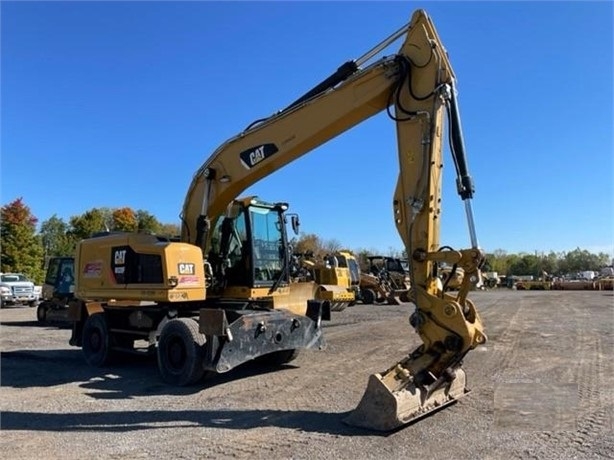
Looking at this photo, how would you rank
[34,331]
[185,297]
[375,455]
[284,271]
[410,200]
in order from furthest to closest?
[34,331] → [284,271] → [185,297] → [410,200] → [375,455]

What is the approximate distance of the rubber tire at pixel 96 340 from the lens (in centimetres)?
1015

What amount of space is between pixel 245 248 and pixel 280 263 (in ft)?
2.60

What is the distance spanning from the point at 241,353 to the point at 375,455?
349 cm

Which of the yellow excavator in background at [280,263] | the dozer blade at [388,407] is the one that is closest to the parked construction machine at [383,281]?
the yellow excavator in background at [280,263]

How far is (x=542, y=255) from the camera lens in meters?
91.6

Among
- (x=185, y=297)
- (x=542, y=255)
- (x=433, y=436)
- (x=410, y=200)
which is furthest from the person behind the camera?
(x=542, y=255)

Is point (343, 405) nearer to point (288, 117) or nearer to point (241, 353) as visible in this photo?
point (241, 353)

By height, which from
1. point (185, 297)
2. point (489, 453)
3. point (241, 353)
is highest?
point (185, 297)

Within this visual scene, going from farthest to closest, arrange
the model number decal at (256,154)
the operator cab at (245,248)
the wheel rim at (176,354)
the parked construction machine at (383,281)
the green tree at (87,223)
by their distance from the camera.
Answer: the green tree at (87,223) → the parked construction machine at (383,281) → the operator cab at (245,248) → the model number decal at (256,154) → the wheel rim at (176,354)

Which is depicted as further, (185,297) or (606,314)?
(606,314)

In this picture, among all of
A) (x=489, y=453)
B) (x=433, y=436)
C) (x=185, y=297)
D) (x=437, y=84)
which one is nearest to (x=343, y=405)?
(x=433, y=436)

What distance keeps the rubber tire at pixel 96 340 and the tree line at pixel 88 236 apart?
2.88 meters

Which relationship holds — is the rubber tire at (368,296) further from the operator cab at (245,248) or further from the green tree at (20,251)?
the green tree at (20,251)

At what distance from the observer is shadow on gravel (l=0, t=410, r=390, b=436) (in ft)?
19.8
